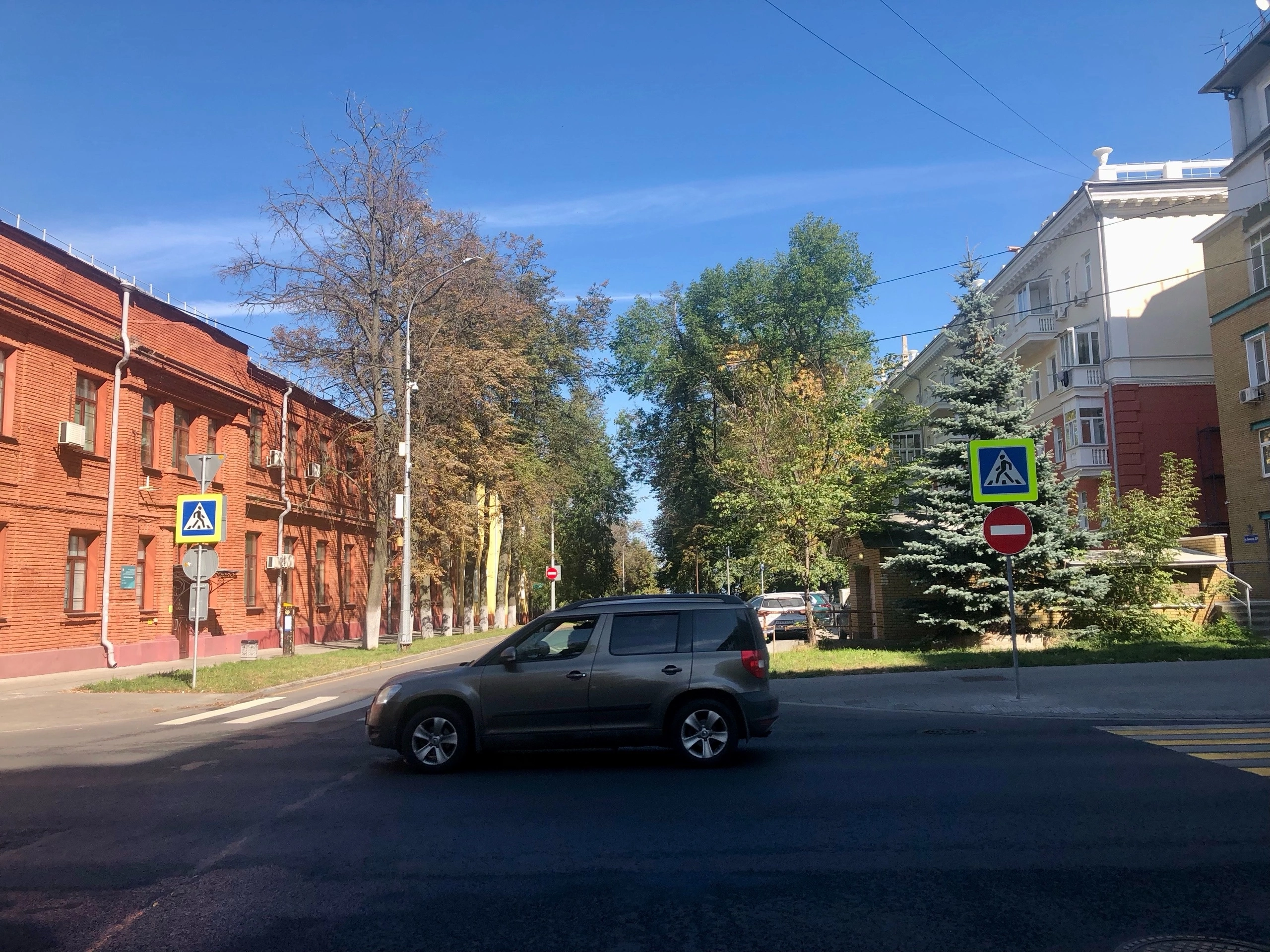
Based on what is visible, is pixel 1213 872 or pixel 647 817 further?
pixel 647 817

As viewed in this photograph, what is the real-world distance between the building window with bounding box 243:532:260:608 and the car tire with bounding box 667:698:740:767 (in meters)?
24.3

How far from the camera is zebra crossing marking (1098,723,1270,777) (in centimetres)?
873

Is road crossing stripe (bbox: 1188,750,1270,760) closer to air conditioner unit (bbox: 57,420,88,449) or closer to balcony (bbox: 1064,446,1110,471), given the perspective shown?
air conditioner unit (bbox: 57,420,88,449)

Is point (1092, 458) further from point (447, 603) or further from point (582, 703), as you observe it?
point (582, 703)

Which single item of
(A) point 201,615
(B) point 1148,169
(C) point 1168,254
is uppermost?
(B) point 1148,169

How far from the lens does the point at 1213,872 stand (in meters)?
5.55

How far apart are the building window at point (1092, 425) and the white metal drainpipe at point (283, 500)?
27448mm

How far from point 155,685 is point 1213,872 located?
672 inches

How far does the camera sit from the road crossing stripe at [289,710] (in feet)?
45.0

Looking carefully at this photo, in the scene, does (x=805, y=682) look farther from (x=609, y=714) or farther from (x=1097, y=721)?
(x=609, y=714)

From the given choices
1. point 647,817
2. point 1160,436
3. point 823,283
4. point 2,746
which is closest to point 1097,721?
point 647,817

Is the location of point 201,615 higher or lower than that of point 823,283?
lower

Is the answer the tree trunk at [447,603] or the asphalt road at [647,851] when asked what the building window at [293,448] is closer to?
the tree trunk at [447,603]

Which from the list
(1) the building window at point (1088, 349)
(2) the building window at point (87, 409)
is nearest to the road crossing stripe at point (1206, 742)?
(2) the building window at point (87, 409)
